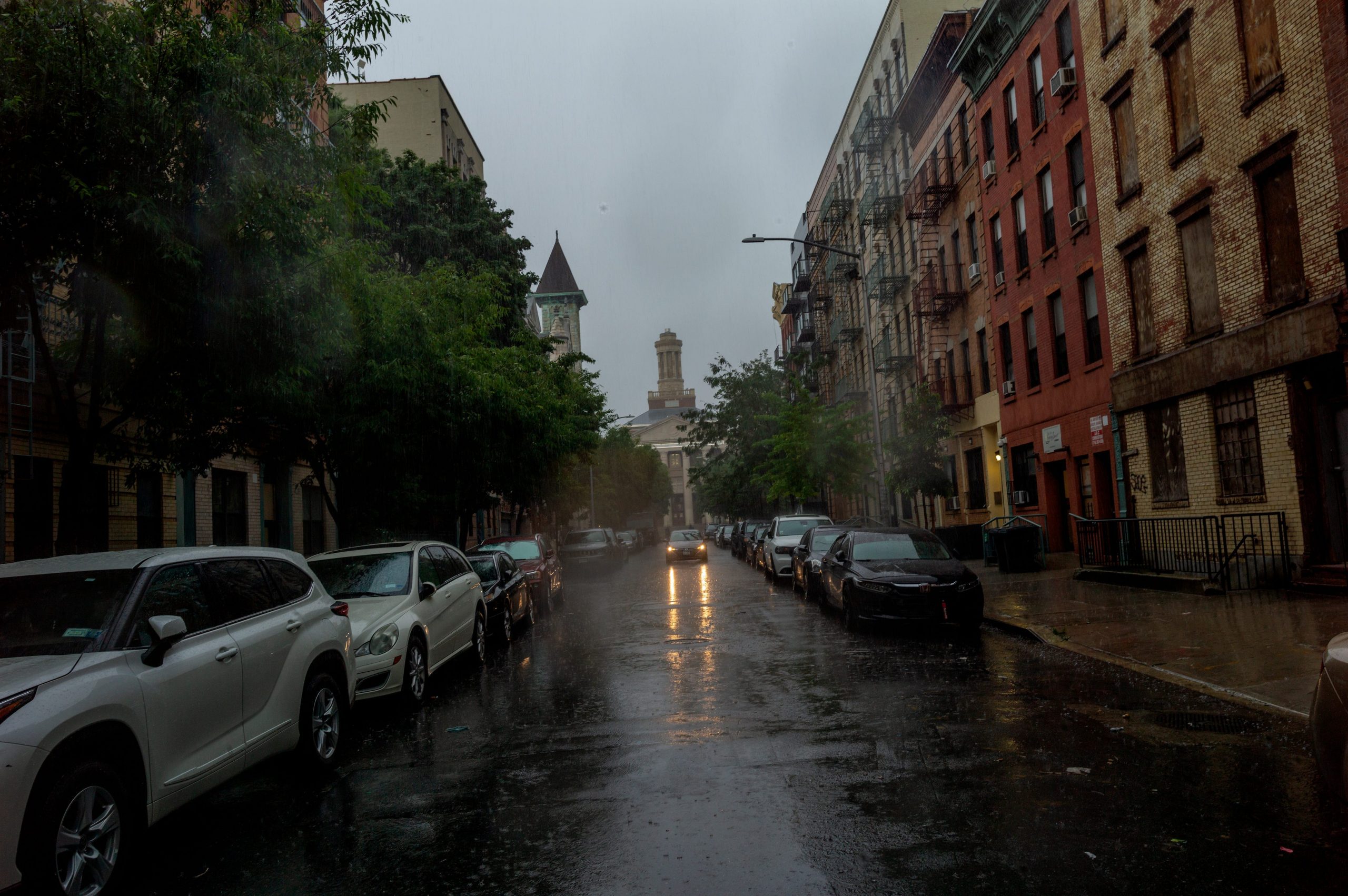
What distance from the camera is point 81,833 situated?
4480 millimetres

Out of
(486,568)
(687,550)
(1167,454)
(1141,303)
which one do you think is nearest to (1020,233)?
(1141,303)

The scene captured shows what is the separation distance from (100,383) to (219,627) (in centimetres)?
521

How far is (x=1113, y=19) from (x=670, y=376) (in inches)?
6065

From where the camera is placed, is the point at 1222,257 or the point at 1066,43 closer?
the point at 1222,257

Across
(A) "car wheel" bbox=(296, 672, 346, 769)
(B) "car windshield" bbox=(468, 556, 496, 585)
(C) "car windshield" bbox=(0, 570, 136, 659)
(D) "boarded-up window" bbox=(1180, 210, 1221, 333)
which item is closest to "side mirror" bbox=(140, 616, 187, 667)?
(C) "car windshield" bbox=(0, 570, 136, 659)

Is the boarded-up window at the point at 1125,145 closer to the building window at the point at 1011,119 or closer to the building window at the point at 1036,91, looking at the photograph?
the building window at the point at 1036,91

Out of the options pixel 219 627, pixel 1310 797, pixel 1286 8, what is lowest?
pixel 1310 797

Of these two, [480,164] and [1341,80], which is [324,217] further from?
[480,164]

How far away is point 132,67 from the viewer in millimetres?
8938

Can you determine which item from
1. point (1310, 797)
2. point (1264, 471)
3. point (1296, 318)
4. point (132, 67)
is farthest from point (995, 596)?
point (132, 67)

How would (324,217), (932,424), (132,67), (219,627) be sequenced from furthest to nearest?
(932,424)
(324,217)
(132,67)
(219,627)

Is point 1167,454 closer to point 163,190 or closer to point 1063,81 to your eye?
point 1063,81

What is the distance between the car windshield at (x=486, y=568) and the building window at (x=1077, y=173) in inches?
580

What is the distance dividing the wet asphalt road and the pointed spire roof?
92.0 metres
